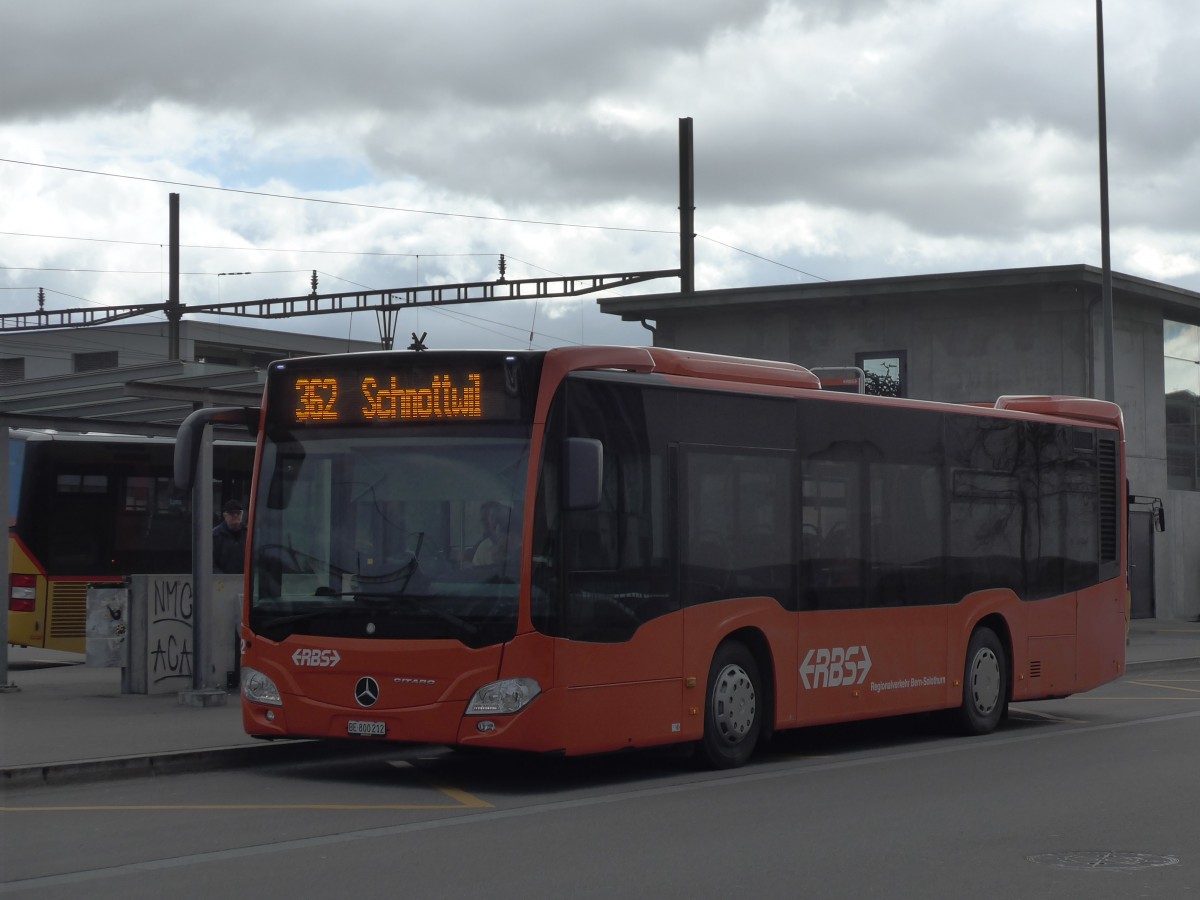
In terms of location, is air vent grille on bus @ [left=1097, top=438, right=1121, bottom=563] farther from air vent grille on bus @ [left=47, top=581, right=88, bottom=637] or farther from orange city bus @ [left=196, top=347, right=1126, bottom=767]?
air vent grille on bus @ [left=47, top=581, right=88, bottom=637]

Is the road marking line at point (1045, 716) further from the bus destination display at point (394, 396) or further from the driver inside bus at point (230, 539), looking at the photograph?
the driver inside bus at point (230, 539)

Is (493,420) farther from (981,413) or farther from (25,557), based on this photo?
(25,557)

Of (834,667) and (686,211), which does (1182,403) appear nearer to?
(686,211)

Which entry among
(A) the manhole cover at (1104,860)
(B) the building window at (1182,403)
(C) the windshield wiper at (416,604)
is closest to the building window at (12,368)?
(B) the building window at (1182,403)

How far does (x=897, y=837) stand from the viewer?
9.09 metres

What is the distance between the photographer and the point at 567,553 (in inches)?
430

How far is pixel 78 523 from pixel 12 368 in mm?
57573

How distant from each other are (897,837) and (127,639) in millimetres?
9662

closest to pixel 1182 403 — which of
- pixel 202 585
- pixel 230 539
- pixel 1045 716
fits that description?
pixel 1045 716

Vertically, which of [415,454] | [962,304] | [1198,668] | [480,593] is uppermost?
[962,304]

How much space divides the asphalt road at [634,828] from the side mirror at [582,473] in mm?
1854

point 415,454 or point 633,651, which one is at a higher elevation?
point 415,454

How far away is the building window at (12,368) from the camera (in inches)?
3017

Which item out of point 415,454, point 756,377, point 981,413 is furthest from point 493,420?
point 981,413
